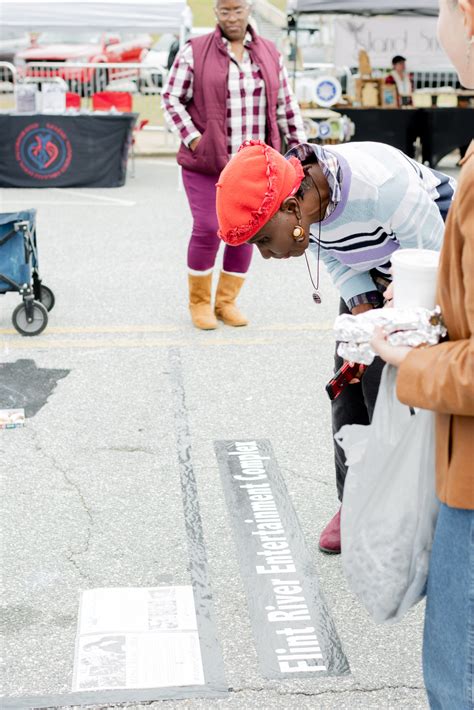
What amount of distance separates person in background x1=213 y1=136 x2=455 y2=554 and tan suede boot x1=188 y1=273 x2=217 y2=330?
9.94 feet

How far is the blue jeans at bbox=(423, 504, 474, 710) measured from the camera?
5.59 ft

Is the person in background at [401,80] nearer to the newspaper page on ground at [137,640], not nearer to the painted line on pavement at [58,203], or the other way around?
the painted line on pavement at [58,203]

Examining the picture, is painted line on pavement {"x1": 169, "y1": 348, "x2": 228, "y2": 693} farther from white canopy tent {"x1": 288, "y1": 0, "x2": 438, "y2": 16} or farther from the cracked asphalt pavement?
white canopy tent {"x1": 288, "y1": 0, "x2": 438, "y2": 16}

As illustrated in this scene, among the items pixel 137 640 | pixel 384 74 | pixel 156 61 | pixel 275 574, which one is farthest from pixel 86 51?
pixel 137 640

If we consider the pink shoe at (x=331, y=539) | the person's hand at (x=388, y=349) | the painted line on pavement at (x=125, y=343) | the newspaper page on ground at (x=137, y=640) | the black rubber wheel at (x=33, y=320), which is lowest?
the painted line on pavement at (x=125, y=343)

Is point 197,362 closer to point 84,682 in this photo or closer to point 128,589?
point 128,589

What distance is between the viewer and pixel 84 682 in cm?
273

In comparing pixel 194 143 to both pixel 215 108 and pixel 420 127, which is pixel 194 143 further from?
pixel 420 127

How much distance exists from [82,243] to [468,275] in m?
7.59

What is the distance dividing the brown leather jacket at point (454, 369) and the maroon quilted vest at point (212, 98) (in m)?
4.38

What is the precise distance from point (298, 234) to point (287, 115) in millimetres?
3956

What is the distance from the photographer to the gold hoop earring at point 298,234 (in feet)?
8.47

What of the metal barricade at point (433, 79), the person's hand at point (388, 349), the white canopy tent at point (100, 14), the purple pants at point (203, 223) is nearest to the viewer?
the person's hand at point (388, 349)

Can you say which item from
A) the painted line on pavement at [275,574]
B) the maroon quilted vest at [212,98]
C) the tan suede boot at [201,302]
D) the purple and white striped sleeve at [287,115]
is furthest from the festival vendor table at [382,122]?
the painted line on pavement at [275,574]
